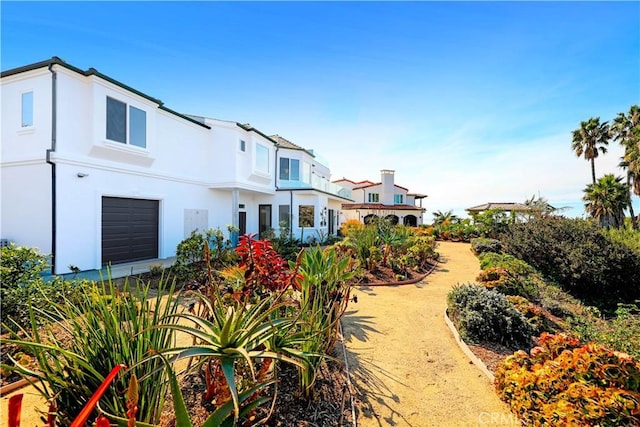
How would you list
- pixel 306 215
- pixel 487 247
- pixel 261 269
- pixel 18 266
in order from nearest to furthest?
pixel 261 269
pixel 18 266
pixel 487 247
pixel 306 215

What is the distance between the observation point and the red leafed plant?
3.34m

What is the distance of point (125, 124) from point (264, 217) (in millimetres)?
10477

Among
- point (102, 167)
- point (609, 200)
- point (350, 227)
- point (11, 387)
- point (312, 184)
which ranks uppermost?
point (312, 184)

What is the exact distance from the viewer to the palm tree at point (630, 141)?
18.3m

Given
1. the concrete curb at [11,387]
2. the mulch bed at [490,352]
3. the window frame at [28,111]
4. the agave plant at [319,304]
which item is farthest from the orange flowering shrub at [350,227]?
the window frame at [28,111]

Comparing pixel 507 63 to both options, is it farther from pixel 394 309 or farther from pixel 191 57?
pixel 191 57

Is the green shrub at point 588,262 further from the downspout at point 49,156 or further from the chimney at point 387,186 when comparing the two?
the chimney at point 387,186

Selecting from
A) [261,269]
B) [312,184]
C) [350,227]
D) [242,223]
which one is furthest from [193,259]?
[312,184]

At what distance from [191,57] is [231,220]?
31.4ft

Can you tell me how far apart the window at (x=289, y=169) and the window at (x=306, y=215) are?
8.90ft

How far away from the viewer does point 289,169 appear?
816 inches

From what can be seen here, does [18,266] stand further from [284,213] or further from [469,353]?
[284,213]

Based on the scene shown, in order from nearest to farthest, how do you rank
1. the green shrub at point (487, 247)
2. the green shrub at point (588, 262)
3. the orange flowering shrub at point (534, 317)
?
the orange flowering shrub at point (534, 317)
the green shrub at point (588, 262)
the green shrub at point (487, 247)

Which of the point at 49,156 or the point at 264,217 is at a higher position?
the point at 49,156
